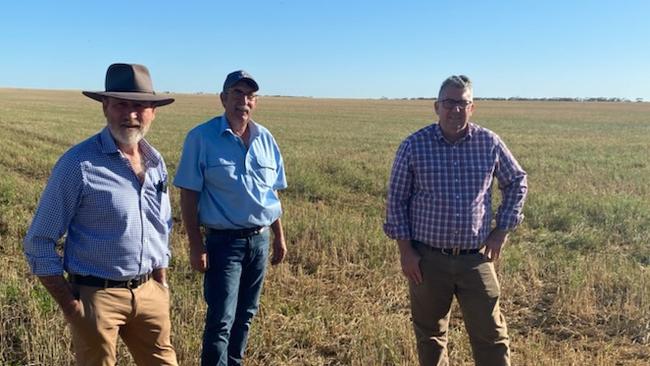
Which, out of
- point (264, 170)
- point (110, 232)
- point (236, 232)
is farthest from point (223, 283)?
point (110, 232)

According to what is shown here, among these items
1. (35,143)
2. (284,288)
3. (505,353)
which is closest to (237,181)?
(505,353)

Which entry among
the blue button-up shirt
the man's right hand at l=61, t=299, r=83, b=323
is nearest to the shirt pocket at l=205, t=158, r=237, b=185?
the blue button-up shirt

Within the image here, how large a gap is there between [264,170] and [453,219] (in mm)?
1356

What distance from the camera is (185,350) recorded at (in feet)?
14.0

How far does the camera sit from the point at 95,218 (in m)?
2.95

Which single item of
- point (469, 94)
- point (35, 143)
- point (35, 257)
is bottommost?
point (35, 143)

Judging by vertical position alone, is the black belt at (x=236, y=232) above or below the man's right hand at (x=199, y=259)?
above

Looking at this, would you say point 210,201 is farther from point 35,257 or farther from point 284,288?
point 284,288

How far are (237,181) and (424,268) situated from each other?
1.38 m

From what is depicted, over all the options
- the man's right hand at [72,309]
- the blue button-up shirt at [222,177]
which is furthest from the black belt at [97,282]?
the blue button-up shirt at [222,177]

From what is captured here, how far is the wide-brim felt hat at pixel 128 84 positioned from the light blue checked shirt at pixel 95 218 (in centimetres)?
26

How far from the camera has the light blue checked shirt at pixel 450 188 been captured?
3598 mm

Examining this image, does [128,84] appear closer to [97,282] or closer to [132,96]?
[132,96]

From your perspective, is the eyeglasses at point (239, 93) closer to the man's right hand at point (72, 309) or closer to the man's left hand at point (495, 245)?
the man's right hand at point (72, 309)
